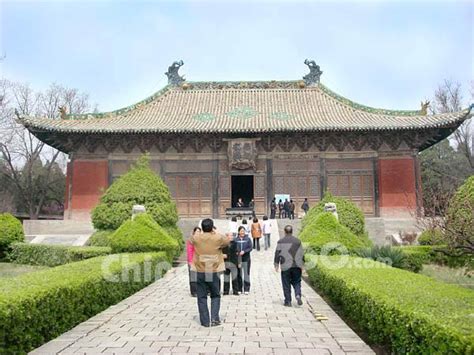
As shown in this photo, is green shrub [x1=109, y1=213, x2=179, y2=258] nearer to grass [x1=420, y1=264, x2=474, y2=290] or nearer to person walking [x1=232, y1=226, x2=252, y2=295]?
person walking [x1=232, y1=226, x2=252, y2=295]

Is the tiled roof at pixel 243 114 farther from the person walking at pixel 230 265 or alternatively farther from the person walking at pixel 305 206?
the person walking at pixel 230 265

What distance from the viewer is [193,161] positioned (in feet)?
80.3

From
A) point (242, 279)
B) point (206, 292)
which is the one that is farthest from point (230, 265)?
point (206, 292)

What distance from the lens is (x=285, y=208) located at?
75.4ft

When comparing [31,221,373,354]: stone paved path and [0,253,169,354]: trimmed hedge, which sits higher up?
[0,253,169,354]: trimmed hedge

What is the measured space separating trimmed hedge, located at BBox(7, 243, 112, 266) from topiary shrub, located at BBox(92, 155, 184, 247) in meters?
2.11

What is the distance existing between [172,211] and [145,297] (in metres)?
8.44

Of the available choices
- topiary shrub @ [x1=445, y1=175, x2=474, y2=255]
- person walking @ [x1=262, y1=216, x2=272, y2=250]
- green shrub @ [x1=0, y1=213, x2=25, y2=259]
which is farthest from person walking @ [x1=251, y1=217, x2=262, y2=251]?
topiary shrub @ [x1=445, y1=175, x2=474, y2=255]

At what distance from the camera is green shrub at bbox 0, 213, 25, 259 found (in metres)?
16.2

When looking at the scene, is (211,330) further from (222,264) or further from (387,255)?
(387,255)

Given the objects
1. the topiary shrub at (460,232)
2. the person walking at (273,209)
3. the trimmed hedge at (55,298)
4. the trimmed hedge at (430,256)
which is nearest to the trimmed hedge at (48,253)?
the trimmed hedge at (55,298)

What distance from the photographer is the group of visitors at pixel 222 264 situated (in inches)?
263

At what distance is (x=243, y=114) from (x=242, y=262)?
56.2ft

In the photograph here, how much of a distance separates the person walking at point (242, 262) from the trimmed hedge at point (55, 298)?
2160 mm
